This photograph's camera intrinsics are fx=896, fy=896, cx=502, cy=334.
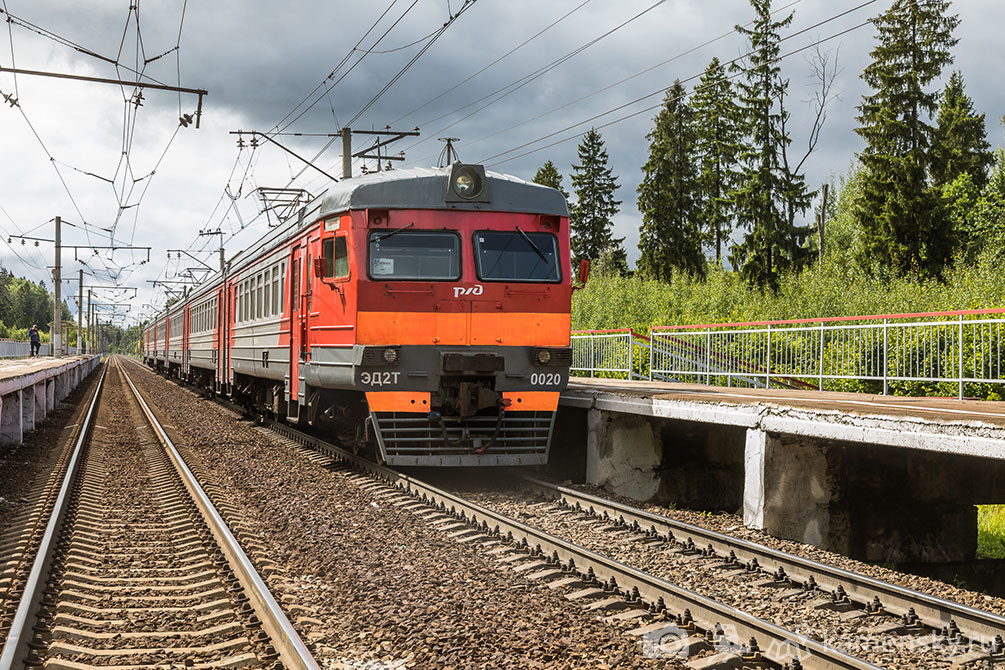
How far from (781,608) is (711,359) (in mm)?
12077

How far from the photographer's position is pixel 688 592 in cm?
531

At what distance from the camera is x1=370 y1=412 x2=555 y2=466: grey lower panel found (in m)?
9.88

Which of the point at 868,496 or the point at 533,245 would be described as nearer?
the point at 868,496

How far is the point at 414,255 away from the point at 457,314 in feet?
2.71

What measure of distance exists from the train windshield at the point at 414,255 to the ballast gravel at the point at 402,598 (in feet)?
8.15

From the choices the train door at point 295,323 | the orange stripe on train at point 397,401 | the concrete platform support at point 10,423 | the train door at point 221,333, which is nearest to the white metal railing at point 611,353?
the train door at point 221,333

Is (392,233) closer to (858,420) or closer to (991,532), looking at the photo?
(858,420)

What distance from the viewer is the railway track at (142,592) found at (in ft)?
15.5

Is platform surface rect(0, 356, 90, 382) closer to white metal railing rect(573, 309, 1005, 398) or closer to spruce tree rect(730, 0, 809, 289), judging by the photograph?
Answer: white metal railing rect(573, 309, 1005, 398)

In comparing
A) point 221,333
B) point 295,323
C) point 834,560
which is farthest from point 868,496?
point 221,333

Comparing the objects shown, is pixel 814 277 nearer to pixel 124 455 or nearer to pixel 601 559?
pixel 124 455

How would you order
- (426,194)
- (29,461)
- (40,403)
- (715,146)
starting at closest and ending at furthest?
(426,194)
(29,461)
(40,403)
(715,146)

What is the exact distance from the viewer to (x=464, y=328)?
10070mm

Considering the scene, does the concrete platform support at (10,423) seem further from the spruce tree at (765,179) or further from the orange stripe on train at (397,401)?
the spruce tree at (765,179)
